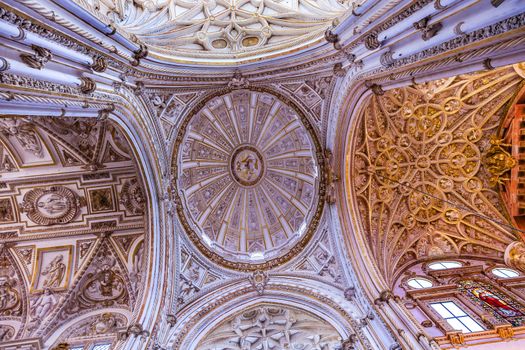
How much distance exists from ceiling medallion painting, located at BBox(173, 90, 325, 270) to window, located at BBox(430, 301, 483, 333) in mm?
5803

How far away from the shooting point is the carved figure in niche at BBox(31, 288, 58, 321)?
41.2 feet

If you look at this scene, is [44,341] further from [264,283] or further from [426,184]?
[426,184]

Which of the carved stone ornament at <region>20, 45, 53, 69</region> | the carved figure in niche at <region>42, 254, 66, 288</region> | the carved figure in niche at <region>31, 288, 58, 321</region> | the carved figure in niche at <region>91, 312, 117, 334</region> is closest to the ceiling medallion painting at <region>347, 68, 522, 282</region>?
the carved stone ornament at <region>20, 45, 53, 69</region>

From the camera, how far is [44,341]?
11.9m

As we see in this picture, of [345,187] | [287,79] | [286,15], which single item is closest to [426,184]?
[345,187]

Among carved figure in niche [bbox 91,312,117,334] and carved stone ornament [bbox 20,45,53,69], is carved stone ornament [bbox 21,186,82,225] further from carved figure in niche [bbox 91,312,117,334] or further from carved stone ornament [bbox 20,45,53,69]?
carved stone ornament [bbox 20,45,53,69]

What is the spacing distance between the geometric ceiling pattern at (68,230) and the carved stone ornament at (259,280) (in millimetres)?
4601

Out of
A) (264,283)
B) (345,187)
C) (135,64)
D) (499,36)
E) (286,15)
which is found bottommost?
(264,283)

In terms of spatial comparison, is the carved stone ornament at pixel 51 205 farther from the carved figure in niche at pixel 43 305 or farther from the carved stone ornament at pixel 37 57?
the carved stone ornament at pixel 37 57

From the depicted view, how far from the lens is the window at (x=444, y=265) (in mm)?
13578

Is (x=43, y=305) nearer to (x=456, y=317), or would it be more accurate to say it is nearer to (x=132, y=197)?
(x=132, y=197)

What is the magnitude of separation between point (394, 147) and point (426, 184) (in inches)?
96.5

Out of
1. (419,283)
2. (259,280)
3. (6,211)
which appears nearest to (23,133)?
(6,211)

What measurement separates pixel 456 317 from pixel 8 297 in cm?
1779
